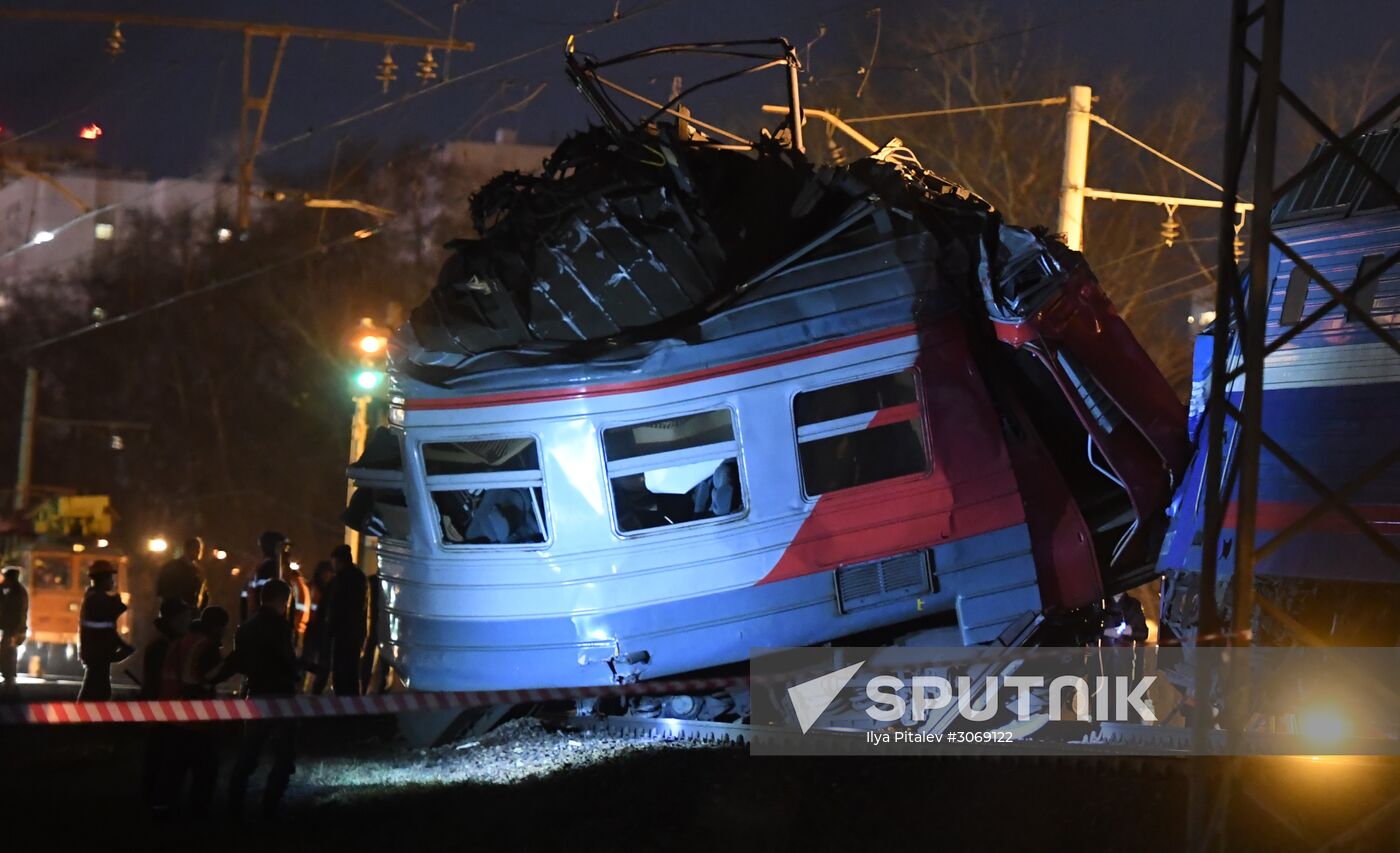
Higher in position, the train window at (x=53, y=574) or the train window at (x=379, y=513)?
the train window at (x=379, y=513)

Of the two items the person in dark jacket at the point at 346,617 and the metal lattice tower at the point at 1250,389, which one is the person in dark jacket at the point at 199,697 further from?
the metal lattice tower at the point at 1250,389

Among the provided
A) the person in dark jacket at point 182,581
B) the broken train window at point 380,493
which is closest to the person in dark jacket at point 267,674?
the broken train window at point 380,493

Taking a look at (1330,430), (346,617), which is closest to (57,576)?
(346,617)

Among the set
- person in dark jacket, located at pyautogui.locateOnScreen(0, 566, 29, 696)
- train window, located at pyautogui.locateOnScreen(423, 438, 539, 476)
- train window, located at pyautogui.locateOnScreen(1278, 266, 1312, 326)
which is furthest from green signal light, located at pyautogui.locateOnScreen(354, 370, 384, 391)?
train window, located at pyautogui.locateOnScreen(1278, 266, 1312, 326)

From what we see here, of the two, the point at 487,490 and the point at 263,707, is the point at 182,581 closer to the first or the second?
the point at 487,490

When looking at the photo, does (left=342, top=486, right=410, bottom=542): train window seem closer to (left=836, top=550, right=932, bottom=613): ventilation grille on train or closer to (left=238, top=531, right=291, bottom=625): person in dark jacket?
(left=238, top=531, right=291, bottom=625): person in dark jacket

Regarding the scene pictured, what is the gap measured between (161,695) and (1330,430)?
776cm

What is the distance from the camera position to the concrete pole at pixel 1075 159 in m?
18.8

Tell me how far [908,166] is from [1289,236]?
111 inches

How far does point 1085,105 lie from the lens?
18797 mm

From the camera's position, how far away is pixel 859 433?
10391 mm

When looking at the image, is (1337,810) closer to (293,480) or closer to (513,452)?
(513,452)

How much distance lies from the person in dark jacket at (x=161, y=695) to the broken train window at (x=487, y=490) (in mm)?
1942

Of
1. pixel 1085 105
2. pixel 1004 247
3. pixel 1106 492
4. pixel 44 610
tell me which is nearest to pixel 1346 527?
pixel 1106 492
